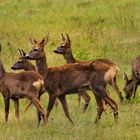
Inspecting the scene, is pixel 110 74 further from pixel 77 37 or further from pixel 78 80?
pixel 77 37

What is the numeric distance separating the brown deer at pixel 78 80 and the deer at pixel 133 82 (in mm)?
3520

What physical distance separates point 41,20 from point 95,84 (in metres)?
17.1

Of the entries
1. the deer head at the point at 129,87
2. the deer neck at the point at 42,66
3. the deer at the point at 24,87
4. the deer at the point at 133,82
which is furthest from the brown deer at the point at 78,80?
the deer head at the point at 129,87

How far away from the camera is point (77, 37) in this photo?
26.8m

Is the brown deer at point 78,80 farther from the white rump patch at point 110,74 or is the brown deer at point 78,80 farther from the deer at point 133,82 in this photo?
the deer at point 133,82

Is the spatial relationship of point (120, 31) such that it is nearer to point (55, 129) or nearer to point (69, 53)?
point (69, 53)

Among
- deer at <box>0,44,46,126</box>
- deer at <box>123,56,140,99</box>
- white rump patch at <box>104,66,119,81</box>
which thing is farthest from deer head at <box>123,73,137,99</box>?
deer at <box>0,44,46,126</box>

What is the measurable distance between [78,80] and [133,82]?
14.3 feet

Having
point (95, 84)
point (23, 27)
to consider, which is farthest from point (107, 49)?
point (95, 84)

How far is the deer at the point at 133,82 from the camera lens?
1683cm

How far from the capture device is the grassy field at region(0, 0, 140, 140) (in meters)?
12.6

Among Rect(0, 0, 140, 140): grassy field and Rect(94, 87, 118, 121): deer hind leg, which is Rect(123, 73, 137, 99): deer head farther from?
Rect(94, 87, 118, 121): deer hind leg

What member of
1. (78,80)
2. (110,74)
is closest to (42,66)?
(78,80)

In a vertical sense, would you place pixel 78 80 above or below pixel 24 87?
above
